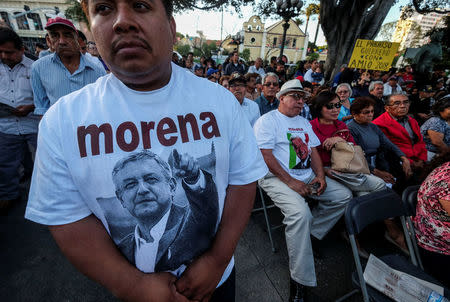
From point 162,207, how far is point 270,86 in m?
4.13

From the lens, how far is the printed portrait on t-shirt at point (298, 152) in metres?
2.57

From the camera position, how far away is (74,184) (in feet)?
2.32

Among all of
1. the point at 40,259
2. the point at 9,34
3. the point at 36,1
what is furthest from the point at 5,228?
the point at 36,1

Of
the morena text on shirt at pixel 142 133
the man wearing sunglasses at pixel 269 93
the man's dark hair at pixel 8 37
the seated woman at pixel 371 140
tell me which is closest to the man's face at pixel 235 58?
the man wearing sunglasses at pixel 269 93

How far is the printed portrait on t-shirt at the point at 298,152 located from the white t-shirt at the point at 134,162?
1915 mm

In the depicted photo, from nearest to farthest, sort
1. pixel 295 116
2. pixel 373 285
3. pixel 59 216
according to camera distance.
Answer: pixel 59 216, pixel 373 285, pixel 295 116

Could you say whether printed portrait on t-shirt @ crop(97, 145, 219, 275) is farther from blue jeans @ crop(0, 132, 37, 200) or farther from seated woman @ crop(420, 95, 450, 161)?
seated woman @ crop(420, 95, 450, 161)

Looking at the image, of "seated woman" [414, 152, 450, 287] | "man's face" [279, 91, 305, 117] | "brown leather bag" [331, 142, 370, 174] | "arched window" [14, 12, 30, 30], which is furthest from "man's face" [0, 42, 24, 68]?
"arched window" [14, 12, 30, 30]

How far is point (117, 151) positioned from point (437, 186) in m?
2.32

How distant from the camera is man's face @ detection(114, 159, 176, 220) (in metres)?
0.70

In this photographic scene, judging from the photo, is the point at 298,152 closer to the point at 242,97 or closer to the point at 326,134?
the point at 326,134

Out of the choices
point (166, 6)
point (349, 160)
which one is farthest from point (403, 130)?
point (166, 6)

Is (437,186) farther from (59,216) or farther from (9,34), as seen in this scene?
(9,34)

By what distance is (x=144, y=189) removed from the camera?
2.36 feet
